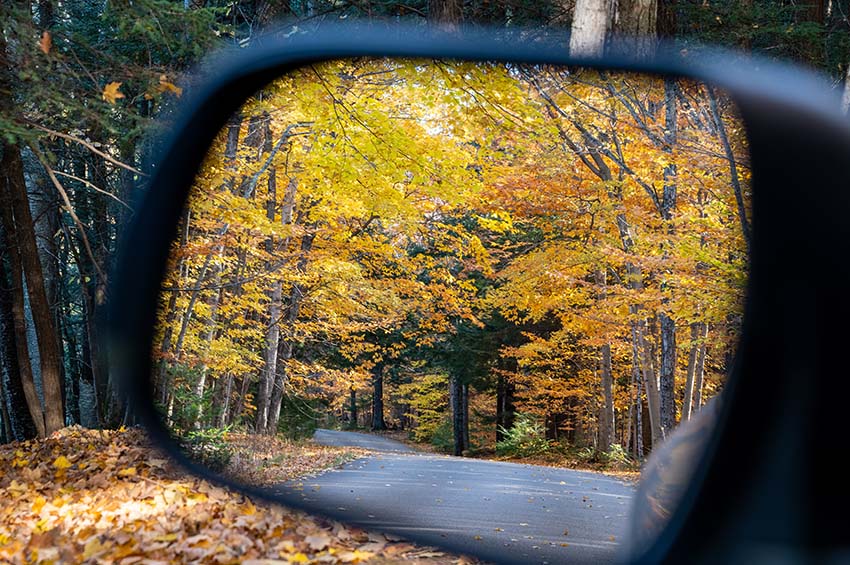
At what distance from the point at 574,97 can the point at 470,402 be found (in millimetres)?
2395

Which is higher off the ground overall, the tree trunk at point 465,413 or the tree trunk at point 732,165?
the tree trunk at point 732,165

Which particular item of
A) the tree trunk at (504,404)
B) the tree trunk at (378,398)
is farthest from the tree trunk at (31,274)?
the tree trunk at (504,404)

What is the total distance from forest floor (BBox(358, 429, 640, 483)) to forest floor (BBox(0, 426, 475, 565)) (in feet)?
0.85

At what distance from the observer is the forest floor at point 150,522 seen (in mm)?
1534

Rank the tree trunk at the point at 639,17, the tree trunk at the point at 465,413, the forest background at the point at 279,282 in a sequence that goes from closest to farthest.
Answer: the forest background at the point at 279,282 < the tree trunk at the point at 465,413 < the tree trunk at the point at 639,17

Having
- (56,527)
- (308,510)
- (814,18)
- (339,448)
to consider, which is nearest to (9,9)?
(56,527)

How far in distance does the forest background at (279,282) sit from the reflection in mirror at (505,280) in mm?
22

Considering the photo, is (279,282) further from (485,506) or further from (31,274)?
(31,274)

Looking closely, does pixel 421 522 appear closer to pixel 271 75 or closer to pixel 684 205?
pixel 684 205

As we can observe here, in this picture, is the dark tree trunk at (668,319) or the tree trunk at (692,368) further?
the dark tree trunk at (668,319)

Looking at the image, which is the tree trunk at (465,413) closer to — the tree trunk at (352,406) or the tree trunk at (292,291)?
the tree trunk at (352,406)

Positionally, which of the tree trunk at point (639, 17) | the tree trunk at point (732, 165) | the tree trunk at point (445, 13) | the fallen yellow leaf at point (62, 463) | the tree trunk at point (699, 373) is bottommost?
the fallen yellow leaf at point (62, 463)

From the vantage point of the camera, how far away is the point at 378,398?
110 inches

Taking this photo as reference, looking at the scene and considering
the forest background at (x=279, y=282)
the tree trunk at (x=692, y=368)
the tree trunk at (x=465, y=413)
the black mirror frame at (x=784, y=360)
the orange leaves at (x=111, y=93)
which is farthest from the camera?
the orange leaves at (x=111, y=93)
